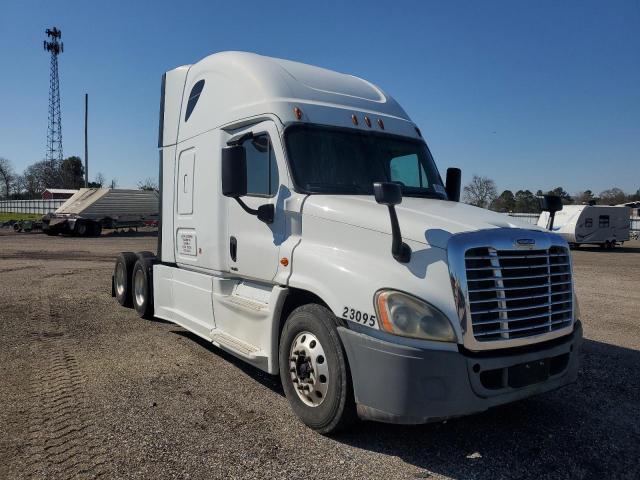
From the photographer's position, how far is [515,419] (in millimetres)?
4395

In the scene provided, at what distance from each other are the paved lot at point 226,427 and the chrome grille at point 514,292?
0.91 m

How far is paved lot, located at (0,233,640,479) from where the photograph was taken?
Answer: 11.4 ft

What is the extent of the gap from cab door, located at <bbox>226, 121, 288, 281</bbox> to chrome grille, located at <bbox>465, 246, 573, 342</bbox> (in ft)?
6.07

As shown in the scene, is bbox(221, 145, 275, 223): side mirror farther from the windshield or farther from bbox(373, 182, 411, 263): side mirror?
bbox(373, 182, 411, 263): side mirror

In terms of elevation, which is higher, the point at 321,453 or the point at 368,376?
the point at 368,376

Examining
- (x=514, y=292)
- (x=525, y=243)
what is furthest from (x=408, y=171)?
(x=514, y=292)

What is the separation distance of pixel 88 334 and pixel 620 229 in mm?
30058

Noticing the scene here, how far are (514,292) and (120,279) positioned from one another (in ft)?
24.5

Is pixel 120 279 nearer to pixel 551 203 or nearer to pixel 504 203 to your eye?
pixel 551 203

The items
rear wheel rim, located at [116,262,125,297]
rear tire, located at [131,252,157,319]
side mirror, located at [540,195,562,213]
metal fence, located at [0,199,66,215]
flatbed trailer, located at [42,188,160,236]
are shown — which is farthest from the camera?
metal fence, located at [0,199,66,215]

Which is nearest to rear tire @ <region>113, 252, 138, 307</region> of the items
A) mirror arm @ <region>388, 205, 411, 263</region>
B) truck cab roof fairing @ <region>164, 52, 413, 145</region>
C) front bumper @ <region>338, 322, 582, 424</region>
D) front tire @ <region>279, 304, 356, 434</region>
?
truck cab roof fairing @ <region>164, 52, 413, 145</region>

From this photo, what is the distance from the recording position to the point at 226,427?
408 cm

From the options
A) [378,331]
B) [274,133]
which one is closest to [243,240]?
[274,133]

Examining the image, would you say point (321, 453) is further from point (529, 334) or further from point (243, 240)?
point (243, 240)
